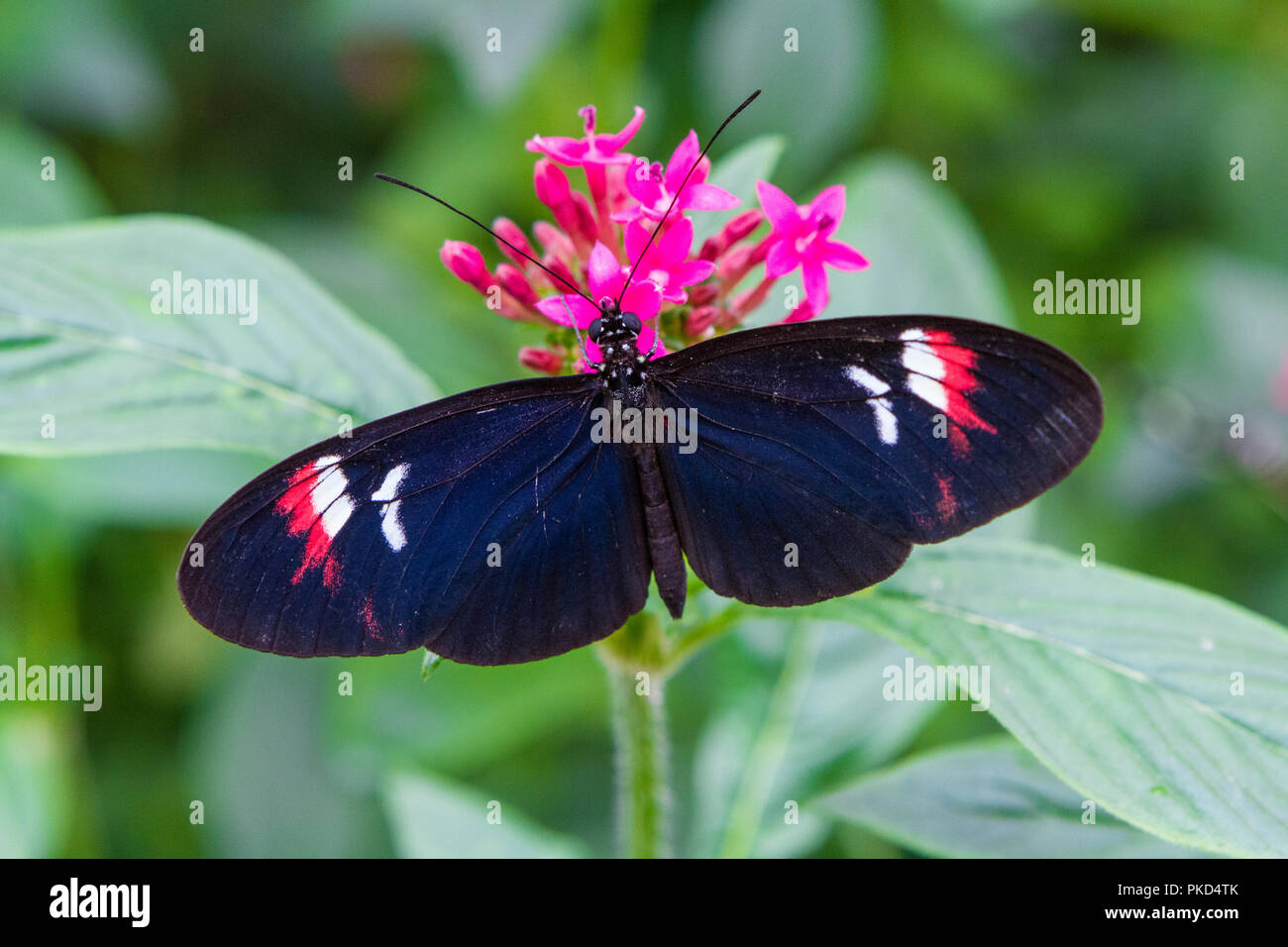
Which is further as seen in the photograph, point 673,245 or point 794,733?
point 794,733

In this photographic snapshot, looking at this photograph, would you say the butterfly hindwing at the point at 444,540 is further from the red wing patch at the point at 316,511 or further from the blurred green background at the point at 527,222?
the blurred green background at the point at 527,222

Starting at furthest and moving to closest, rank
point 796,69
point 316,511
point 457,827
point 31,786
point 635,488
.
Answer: point 796,69
point 31,786
point 457,827
point 635,488
point 316,511

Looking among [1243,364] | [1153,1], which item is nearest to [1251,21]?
[1153,1]

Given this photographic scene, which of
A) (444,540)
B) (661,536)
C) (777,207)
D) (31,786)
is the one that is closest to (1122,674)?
(661,536)

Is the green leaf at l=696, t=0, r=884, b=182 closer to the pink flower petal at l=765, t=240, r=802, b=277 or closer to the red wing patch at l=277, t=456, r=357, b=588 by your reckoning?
the pink flower petal at l=765, t=240, r=802, b=277

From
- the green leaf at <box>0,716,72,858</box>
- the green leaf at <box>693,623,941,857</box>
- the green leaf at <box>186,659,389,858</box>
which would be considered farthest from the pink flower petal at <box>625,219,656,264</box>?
the green leaf at <box>0,716,72,858</box>

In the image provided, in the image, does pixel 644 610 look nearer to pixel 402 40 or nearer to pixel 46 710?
pixel 46 710

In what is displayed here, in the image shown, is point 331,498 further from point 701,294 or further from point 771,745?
point 771,745
